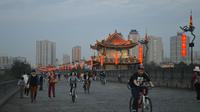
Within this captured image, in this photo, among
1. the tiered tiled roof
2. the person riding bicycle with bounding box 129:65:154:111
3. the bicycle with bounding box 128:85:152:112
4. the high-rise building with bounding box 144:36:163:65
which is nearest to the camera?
the bicycle with bounding box 128:85:152:112

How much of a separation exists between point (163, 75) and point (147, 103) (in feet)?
73.9

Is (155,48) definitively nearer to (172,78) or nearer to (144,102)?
(172,78)

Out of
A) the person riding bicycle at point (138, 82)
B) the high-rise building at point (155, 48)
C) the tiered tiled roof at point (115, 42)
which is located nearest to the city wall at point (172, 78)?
the person riding bicycle at point (138, 82)

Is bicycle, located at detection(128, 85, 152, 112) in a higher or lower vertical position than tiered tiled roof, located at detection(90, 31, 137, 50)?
lower

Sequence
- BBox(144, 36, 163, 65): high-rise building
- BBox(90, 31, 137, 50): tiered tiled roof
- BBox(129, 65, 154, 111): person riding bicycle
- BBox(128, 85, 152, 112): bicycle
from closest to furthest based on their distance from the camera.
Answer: BBox(128, 85, 152, 112): bicycle
BBox(129, 65, 154, 111): person riding bicycle
BBox(90, 31, 137, 50): tiered tiled roof
BBox(144, 36, 163, 65): high-rise building

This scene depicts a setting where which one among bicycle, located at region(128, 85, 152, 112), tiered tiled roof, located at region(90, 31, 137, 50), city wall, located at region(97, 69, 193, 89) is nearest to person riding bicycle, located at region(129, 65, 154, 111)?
bicycle, located at region(128, 85, 152, 112)

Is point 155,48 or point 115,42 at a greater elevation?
point 155,48

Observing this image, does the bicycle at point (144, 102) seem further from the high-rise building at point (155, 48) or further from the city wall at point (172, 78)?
the high-rise building at point (155, 48)

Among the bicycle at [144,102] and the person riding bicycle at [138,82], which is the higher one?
the person riding bicycle at [138,82]

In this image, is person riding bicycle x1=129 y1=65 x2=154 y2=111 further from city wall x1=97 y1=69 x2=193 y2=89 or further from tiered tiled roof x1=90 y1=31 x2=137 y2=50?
tiered tiled roof x1=90 y1=31 x2=137 y2=50

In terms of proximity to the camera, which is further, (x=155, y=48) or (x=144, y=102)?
(x=155, y=48)

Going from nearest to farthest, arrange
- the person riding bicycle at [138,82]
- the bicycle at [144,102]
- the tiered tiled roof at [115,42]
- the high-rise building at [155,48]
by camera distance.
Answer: the bicycle at [144,102] < the person riding bicycle at [138,82] < the tiered tiled roof at [115,42] < the high-rise building at [155,48]

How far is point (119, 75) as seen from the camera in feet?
169

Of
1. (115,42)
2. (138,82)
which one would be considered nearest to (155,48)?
(115,42)
